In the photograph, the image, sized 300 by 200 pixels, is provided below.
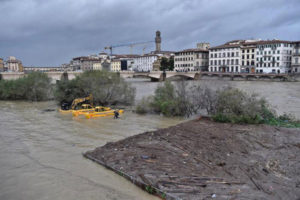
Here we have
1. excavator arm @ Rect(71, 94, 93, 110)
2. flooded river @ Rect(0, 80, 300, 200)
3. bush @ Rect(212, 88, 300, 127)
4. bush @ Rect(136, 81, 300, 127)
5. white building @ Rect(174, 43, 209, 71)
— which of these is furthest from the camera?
white building @ Rect(174, 43, 209, 71)

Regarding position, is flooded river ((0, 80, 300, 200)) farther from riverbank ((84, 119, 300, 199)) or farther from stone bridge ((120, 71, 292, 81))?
stone bridge ((120, 71, 292, 81))

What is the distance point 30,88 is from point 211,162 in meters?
35.7

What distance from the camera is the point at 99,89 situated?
2991cm

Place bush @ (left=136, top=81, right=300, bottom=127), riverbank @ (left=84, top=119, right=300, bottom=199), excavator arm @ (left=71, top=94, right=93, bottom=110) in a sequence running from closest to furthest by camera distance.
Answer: riverbank @ (left=84, top=119, right=300, bottom=199) → bush @ (left=136, top=81, right=300, bottom=127) → excavator arm @ (left=71, top=94, right=93, bottom=110)

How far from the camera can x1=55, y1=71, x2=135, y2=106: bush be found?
30.1 m

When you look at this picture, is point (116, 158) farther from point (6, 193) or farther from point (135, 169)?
point (6, 193)

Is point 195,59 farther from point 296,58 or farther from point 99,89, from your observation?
point 99,89

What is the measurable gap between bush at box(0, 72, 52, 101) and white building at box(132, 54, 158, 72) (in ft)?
306

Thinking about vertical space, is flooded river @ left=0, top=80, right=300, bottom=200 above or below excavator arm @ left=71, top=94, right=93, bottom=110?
below

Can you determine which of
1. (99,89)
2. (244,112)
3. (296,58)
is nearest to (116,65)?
(296,58)

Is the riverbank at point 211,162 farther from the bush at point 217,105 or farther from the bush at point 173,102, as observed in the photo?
the bush at point 173,102

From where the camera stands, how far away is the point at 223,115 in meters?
18.8

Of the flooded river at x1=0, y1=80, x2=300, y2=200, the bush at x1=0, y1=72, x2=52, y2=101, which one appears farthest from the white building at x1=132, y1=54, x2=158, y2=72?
the flooded river at x1=0, y1=80, x2=300, y2=200

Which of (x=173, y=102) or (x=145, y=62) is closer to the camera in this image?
(x=173, y=102)
